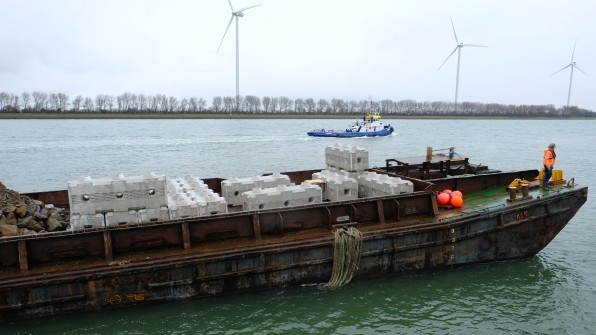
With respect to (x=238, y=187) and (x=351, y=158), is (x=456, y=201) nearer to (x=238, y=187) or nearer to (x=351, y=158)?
(x=351, y=158)

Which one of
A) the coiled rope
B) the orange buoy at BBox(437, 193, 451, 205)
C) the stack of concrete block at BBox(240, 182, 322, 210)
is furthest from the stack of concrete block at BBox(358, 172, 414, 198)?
the coiled rope

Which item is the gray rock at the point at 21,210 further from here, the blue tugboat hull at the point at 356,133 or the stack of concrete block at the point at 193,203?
the blue tugboat hull at the point at 356,133

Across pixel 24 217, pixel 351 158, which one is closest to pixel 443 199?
pixel 351 158

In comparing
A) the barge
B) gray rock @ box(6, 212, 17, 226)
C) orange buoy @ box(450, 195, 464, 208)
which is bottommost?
the barge

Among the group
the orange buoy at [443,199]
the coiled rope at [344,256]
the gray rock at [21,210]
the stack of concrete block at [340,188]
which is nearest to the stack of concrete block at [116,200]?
the gray rock at [21,210]

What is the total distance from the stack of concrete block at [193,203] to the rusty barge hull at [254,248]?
2.14 feet

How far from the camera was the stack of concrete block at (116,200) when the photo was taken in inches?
404

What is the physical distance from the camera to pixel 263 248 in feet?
34.3

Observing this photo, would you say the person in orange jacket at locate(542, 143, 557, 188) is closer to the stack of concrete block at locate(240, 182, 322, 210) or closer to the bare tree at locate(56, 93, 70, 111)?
the stack of concrete block at locate(240, 182, 322, 210)

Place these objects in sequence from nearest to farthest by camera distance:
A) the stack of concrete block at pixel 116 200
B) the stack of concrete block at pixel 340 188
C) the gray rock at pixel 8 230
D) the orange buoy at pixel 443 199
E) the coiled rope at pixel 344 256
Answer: the gray rock at pixel 8 230, the stack of concrete block at pixel 116 200, the coiled rope at pixel 344 256, the stack of concrete block at pixel 340 188, the orange buoy at pixel 443 199

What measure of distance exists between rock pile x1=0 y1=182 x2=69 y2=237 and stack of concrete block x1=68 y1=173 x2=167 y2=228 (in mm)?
1514

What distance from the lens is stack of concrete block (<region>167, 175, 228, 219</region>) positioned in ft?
36.6

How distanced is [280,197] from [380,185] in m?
3.40

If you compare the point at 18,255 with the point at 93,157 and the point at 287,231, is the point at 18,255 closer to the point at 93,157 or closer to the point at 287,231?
the point at 287,231
